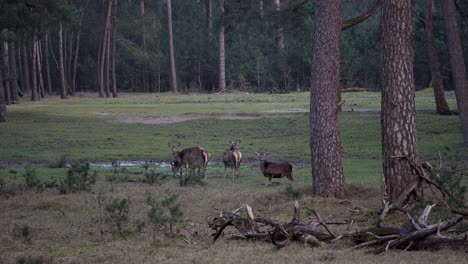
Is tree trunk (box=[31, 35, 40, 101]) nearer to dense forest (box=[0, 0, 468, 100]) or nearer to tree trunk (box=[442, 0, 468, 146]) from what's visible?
dense forest (box=[0, 0, 468, 100])

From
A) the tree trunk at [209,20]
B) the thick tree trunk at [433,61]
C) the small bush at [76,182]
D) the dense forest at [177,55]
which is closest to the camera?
the small bush at [76,182]

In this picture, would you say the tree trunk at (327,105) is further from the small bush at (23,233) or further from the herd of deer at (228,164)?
the small bush at (23,233)

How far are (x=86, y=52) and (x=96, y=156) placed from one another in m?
61.8

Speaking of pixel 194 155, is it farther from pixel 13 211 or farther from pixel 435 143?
pixel 435 143

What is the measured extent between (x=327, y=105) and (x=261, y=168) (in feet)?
18.8

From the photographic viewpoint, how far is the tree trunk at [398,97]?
43.2ft

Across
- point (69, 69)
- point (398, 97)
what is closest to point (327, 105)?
point (398, 97)

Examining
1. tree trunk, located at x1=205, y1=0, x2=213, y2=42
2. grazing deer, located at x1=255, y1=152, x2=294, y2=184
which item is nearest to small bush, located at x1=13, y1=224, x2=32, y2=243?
grazing deer, located at x1=255, y1=152, x2=294, y2=184

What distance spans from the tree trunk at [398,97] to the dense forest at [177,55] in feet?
118

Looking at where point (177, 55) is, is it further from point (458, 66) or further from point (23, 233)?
point (23, 233)

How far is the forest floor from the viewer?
10.2 m

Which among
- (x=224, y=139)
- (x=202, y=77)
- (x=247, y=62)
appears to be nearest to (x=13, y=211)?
(x=224, y=139)

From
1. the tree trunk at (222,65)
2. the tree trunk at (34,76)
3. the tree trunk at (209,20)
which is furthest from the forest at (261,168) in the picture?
the tree trunk at (209,20)

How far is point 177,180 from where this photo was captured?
20.8 metres
